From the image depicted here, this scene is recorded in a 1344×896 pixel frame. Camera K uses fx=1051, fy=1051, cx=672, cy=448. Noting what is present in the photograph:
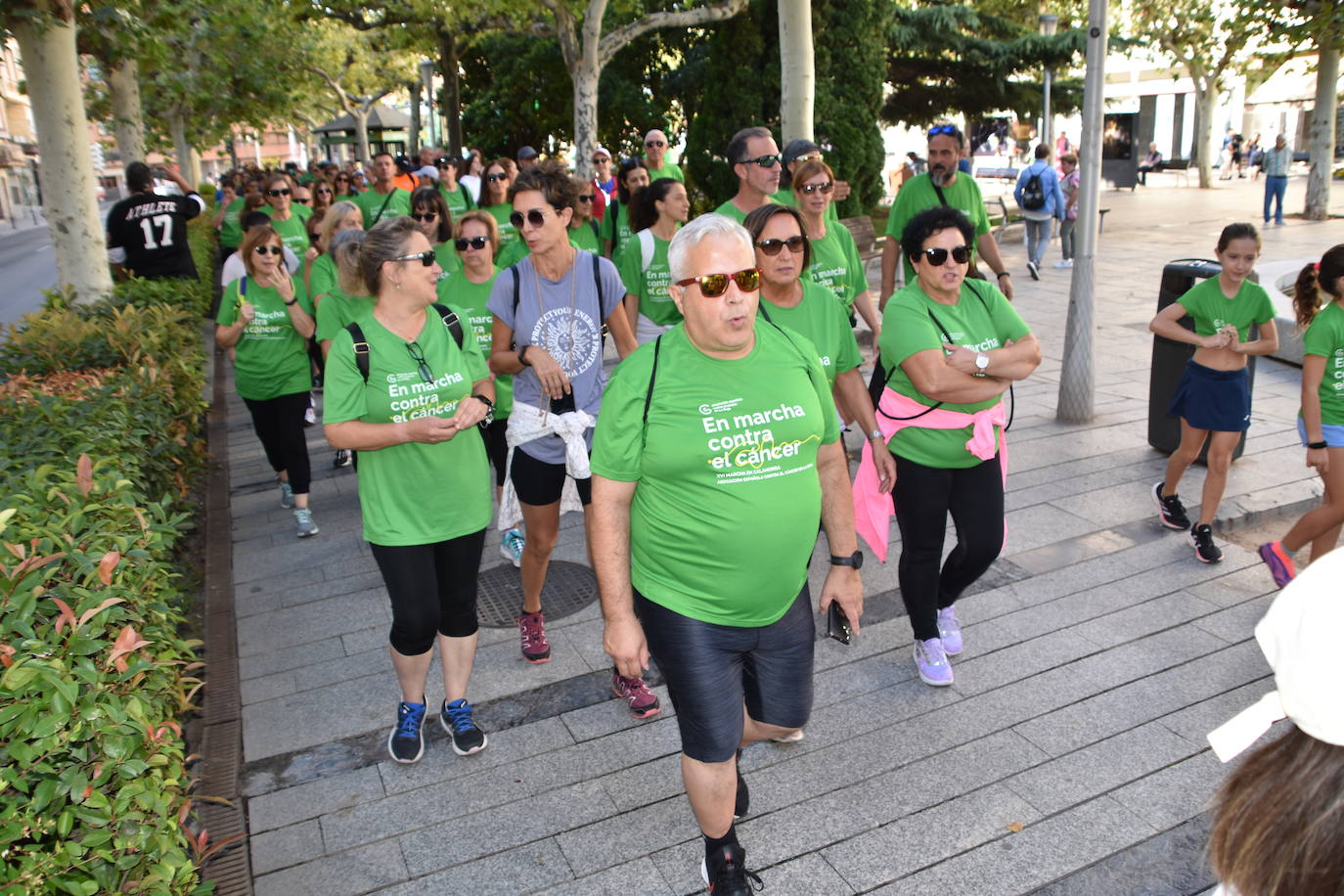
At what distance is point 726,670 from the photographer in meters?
2.97

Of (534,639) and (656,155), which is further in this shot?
(656,155)

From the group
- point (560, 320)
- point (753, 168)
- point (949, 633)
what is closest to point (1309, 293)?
point (949, 633)

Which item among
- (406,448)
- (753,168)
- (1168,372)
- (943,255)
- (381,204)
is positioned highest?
(753,168)

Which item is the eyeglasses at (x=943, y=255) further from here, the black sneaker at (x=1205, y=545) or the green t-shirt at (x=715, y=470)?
the black sneaker at (x=1205, y=545)

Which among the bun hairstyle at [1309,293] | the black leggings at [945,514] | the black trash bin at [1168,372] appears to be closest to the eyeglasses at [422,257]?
the black leggings at [945,514]

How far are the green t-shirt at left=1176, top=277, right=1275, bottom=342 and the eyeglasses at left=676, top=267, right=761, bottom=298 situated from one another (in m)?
3.65

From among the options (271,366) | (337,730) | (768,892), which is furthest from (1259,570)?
(271,366)

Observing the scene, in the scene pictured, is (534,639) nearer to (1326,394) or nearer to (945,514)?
(945,514)

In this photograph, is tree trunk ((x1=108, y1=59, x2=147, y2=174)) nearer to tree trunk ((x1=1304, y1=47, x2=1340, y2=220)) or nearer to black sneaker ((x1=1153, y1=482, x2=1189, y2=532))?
black sneaker ((x1=1153, y1=482, x2=1189, y2=532))

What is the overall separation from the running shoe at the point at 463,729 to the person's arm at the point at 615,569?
140 centimetres

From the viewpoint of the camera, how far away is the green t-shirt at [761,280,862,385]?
13.5 feet

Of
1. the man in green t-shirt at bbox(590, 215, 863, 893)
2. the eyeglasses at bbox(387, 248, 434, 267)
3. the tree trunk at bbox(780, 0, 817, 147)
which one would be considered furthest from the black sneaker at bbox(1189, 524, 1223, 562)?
the tree trunk at bbox(780, 0, 817, 147)

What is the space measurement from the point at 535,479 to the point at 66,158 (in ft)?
21.0

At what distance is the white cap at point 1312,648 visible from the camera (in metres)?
1.10
